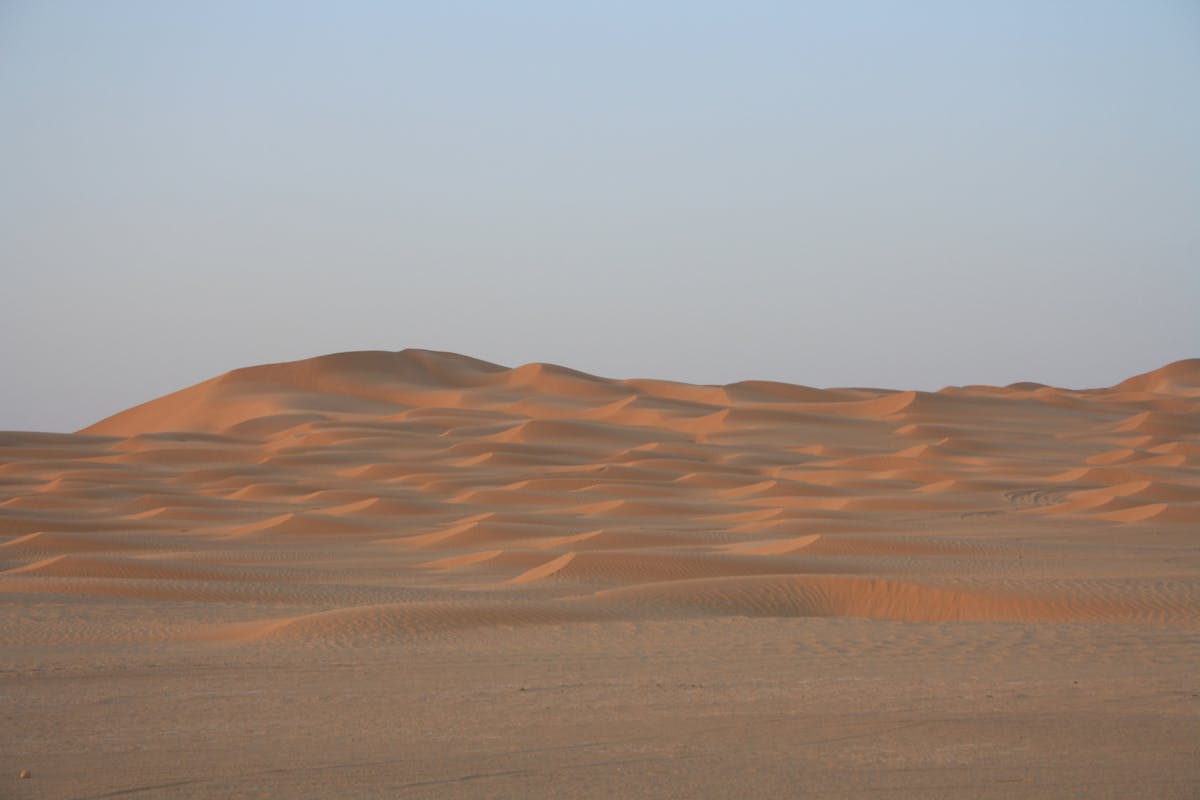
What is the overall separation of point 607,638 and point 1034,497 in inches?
968

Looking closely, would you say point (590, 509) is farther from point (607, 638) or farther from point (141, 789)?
point (141, 789)

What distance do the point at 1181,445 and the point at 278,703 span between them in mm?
46874

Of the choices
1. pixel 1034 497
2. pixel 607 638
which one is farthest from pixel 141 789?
pixel 1034 497

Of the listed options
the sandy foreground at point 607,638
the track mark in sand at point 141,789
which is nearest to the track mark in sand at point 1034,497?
the sandy foreground at point 607,638

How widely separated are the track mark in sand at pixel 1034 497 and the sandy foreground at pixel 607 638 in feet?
0.56

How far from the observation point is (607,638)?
38.0 ft

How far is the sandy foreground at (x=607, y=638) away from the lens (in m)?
6.73

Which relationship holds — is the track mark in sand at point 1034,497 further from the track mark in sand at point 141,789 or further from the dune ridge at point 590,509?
the track mark in sand at point 141,789

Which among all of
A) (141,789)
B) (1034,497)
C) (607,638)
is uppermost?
(141,789)

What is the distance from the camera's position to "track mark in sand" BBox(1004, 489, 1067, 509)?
31.8 meters

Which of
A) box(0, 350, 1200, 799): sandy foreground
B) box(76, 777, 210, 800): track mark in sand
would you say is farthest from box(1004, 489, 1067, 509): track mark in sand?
box(76, 777, 210, 800): track mark in sand

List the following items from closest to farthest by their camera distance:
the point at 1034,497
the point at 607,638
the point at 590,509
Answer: the point at 607,638 → the point at 590,509 → the point at 1034,497

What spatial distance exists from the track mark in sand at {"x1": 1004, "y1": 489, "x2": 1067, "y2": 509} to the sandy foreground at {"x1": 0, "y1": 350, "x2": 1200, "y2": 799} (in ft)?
0.56

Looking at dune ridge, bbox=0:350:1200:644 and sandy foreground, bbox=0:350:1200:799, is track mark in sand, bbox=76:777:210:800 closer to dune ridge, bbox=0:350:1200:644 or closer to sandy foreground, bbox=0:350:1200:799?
sandy foreground, bbox=0:350:1200:799
